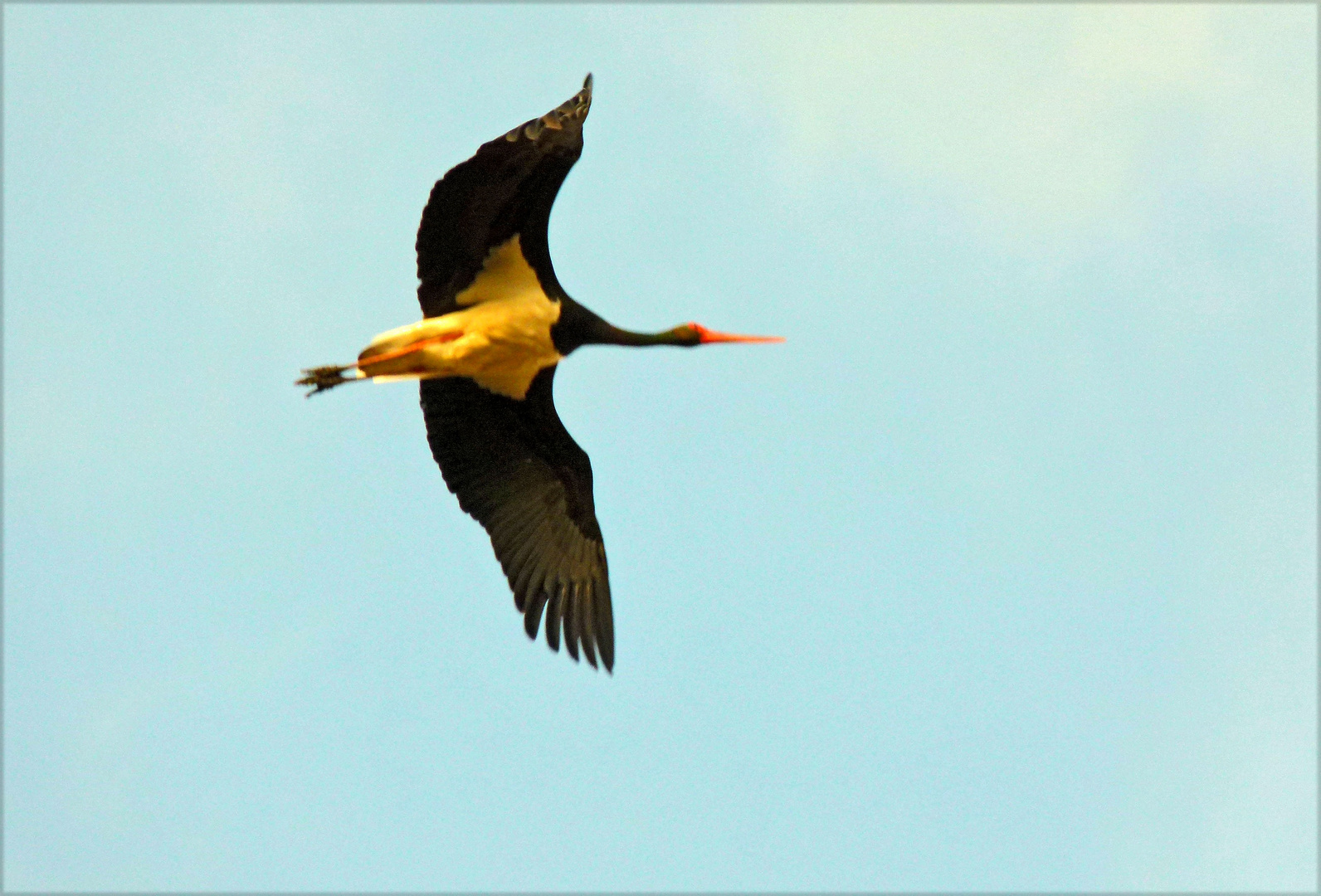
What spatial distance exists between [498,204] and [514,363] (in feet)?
5.94

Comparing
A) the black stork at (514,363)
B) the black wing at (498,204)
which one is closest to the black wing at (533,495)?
the black stork at (514,363)

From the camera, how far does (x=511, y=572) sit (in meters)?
16.5

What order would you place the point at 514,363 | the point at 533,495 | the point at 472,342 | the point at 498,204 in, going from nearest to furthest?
the point at 498,204, the point at 472,342, the point at 514,363, the point at 533,495

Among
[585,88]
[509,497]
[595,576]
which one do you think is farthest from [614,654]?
[585,88]

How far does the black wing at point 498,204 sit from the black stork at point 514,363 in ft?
0.04

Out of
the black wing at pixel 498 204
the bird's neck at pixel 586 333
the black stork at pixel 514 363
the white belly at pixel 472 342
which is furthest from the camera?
the bird's neck at pixel 586 333


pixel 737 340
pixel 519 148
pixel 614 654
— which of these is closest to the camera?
pixel 519 148

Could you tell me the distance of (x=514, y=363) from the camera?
52.7 ft

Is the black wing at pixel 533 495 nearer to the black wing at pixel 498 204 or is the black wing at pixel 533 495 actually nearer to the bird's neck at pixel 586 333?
the bird's neck at pixel 586 333

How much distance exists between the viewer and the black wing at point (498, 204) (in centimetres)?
1422

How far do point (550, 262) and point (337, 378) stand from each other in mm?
2274

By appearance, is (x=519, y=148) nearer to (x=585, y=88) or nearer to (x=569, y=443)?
(x=585, y=88)

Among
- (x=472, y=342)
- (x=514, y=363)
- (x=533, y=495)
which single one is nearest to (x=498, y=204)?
(x=472, y=342)

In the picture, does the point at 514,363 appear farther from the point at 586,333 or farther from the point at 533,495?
the point at 533,495
